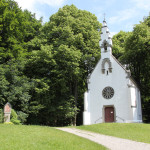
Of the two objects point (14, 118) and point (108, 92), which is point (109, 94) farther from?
point (14, 118)

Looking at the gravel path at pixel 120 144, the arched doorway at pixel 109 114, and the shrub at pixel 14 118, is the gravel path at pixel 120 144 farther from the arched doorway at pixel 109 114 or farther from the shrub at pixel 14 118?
the arched doorway at pixel 109 114

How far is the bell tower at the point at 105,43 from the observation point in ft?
92.9

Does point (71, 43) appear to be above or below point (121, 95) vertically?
above

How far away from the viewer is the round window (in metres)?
26.5

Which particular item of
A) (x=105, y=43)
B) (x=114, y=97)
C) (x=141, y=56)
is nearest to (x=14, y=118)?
(x=114, y=97)

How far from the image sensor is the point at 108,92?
87.7 ft

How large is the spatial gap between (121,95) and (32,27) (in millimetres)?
18335

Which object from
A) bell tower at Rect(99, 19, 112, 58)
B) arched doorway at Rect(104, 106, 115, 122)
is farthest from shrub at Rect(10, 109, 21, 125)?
bell tower at Rect(99, 19, 112, 58)

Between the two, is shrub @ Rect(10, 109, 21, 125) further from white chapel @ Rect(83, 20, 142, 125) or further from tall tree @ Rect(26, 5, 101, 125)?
white chapel @ Rect(83, 20, 142, 125)

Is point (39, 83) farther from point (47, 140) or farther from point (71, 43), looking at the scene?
point (47, 140)

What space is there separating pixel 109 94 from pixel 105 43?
7673 millimetres

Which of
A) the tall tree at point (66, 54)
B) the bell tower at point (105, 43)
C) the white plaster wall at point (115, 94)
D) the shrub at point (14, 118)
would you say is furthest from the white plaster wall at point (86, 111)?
the shrub at point (14, 118)

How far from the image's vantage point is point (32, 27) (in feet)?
108

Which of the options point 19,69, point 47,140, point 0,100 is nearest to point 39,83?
point 19,69
